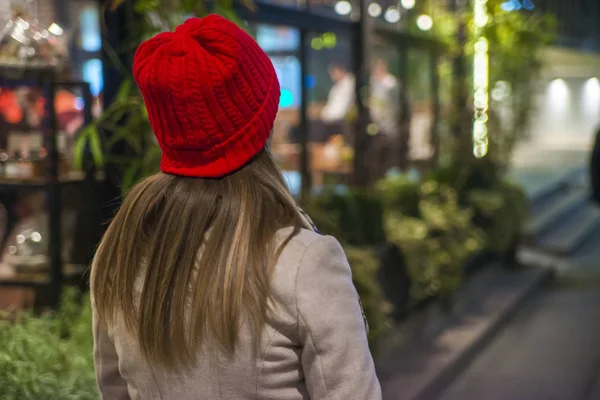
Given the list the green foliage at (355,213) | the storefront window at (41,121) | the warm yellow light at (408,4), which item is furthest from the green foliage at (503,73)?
the storefront window at (41,121)

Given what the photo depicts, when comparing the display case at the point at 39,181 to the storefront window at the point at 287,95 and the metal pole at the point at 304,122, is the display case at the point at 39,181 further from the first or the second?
the metal pole at the point at 304,122

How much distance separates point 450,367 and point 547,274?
3885mm

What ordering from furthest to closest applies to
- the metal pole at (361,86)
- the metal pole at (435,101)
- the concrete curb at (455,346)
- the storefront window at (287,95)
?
the metal pole at (435,101) < the metal pole at (361,86) < the storefront window at (287,95) < the concrete curb at (455,346)

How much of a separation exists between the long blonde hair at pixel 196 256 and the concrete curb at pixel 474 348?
12.9ft

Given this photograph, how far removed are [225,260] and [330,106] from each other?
615 centimetres

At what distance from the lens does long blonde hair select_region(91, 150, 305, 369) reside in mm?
1561

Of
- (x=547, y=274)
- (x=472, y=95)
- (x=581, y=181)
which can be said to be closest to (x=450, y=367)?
(x=547, y=274)

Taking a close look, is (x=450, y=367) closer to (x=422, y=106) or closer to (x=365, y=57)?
(x=365, y=57)

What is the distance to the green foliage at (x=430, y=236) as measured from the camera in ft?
22.0

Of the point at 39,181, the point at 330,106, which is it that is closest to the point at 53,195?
the point at 39,181

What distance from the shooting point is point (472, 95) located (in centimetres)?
989

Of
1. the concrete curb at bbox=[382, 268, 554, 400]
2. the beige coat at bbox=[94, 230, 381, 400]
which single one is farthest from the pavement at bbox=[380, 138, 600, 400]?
the beige coat at bbox=[94, 230, 381, 400]

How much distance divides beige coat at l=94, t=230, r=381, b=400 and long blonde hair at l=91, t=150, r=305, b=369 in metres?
0.03

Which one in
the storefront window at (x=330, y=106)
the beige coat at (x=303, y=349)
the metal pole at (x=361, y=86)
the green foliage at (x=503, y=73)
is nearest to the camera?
the beige coat at (x=303, y=349)
